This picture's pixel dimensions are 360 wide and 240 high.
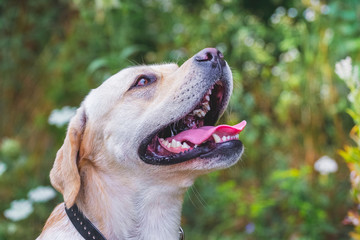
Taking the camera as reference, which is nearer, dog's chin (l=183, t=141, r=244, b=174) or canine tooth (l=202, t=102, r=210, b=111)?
dog's chin (l=183, t=141, r=244, b=174)

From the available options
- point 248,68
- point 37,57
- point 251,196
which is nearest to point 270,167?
point 251,196

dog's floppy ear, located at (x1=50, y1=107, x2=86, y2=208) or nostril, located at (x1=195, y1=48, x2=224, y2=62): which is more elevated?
nostril, located at (x1=195, y1=48, x2=224, y2=62)

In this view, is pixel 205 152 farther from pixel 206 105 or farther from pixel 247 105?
pixel 247 105

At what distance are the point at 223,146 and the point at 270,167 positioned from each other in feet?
8.85

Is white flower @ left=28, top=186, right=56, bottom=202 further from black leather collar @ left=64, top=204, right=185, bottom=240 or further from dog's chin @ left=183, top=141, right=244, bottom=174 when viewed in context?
dog's chin @ left=183, top=141, right=244, bottom=174

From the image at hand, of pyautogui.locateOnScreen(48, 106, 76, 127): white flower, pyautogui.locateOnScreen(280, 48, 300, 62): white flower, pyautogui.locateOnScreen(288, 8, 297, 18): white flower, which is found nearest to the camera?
pyautogui.locateOnScreen(48, 106, 76, 127): white flower

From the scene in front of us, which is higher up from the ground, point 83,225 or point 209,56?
point 209,56

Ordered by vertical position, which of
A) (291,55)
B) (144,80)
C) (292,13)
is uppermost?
(144,80)

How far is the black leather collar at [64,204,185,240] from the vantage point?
2.67 metres

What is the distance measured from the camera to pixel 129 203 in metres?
2.82

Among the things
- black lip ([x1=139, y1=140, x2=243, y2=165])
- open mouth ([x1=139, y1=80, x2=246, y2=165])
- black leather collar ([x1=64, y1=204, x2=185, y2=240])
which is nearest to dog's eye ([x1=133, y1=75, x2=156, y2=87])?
open mouth ([x1=139, y1=80, x2=246, y2=165])

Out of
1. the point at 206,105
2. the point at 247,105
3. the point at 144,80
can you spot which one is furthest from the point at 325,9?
the point at 144,80

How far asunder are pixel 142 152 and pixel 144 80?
0.47m

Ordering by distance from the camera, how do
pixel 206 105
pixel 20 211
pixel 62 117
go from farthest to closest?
pixel 62 117
pixel 20 211
pixel 206 105
